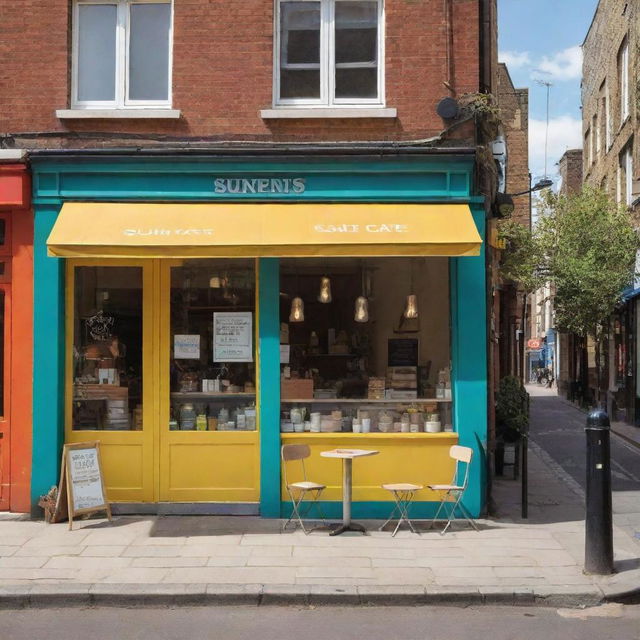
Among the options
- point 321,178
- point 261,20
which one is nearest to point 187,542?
point 321,178

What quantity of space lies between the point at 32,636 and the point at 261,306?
4.32 meters

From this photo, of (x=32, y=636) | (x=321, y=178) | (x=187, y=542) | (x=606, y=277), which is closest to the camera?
(x=32, y=636)

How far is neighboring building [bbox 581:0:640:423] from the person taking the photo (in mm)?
21344

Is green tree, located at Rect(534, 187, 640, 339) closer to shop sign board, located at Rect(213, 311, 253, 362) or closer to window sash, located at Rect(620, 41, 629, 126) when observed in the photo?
window sash, located at Rect(620, 41, 629, 126)

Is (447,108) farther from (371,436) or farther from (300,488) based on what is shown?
(300,488)

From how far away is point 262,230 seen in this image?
335 inches

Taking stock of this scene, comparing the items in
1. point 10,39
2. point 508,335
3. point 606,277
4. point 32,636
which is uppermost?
point 10,39

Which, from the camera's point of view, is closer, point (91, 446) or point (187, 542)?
point (187, 542)

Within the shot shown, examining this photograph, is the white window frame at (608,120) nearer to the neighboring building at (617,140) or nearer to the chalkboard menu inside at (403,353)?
the neighboring building at (617,140)

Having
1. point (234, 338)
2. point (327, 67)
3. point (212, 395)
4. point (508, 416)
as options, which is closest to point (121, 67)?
point (327, 67)

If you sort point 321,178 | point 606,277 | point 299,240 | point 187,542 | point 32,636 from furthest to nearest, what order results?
point 606,277 → point 321,178 → point 299,240 → point 187,542 → point 32,636

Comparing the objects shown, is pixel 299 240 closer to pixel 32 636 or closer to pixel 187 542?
pixel 187 542

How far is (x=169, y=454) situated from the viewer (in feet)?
29.6

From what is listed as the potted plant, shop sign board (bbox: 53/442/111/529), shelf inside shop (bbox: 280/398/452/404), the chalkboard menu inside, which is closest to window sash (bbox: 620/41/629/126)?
the potted plant
